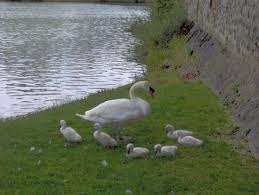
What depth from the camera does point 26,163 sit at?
9.53 meters

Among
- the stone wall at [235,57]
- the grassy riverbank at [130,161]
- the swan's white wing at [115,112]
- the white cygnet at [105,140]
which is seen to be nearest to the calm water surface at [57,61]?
the stone wall at [235,57]

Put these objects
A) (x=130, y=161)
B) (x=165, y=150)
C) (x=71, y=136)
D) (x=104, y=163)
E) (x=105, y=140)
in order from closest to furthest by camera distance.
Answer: (x=104, y=163), (x=130, y=161), (x=165, y=150), (x=105, y=140), (x=71, y=136)

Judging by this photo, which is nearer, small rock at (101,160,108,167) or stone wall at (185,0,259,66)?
small rock at (101,160,108,167)

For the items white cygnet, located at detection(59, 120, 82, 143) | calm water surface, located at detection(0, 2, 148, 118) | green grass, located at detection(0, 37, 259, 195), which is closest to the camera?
green grass, located at detection(0, 37, 259, 195)

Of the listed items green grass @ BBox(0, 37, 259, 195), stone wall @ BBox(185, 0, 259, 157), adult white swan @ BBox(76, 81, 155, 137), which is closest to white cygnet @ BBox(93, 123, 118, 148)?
green grass @ BBox(0, 37, 259, 195)

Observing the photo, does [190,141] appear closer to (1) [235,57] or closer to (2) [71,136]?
(2) [71,136]

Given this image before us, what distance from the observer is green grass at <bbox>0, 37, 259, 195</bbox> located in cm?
841

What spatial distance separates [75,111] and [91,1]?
82.7m

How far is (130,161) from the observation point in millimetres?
9695

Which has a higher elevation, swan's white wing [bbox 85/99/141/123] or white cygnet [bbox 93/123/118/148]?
swan's white wing [bbox 85/99/141/123]

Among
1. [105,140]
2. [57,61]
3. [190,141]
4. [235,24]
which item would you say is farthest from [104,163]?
[57,61]

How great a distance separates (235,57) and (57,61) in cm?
1491

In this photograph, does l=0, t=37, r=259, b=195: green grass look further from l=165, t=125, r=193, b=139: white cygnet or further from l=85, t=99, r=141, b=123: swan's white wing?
l=85, t=99, r=141, b=123: swan's white wing

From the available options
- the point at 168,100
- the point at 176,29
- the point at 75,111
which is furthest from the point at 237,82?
the point at 176,29
